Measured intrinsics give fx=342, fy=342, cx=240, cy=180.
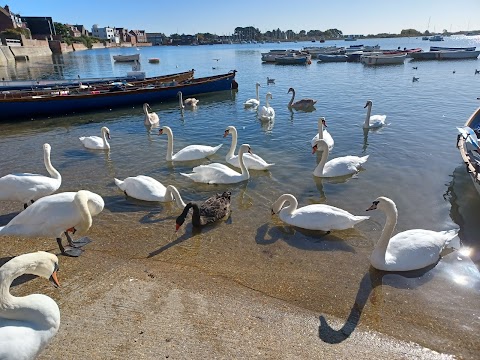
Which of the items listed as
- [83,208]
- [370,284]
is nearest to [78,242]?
[83,208]

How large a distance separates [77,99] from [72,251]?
16.5 m

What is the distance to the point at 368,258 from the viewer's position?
19.9 ft

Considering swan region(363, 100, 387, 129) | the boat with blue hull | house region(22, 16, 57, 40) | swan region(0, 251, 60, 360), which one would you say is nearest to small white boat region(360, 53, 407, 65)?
the boat with blue hull

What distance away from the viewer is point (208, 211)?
23.4ft

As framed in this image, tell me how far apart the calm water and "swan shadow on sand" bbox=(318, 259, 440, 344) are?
0.03 meters

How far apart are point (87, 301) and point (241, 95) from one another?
2359 cm

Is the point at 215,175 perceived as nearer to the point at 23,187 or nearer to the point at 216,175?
the point at 216,175

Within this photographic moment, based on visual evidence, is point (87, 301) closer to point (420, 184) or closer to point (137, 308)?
point (137, 308)

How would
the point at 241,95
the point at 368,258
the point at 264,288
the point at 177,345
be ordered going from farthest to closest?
1. the point at 241,95
2. the point at 368,258
3. the point at 264,288
4. the point at 177,345

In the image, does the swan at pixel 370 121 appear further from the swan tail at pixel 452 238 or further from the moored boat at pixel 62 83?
the moored boat at pixel 62 83

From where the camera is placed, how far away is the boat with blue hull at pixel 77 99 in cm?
1852

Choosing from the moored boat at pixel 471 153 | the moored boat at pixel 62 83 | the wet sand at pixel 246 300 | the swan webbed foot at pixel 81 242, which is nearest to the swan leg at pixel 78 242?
the swan webbed foot at pixel 81 242

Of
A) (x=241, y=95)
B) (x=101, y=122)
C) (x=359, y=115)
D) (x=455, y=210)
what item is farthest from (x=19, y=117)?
(x=455, y=210)

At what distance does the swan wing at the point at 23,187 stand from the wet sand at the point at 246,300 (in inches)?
35.5
